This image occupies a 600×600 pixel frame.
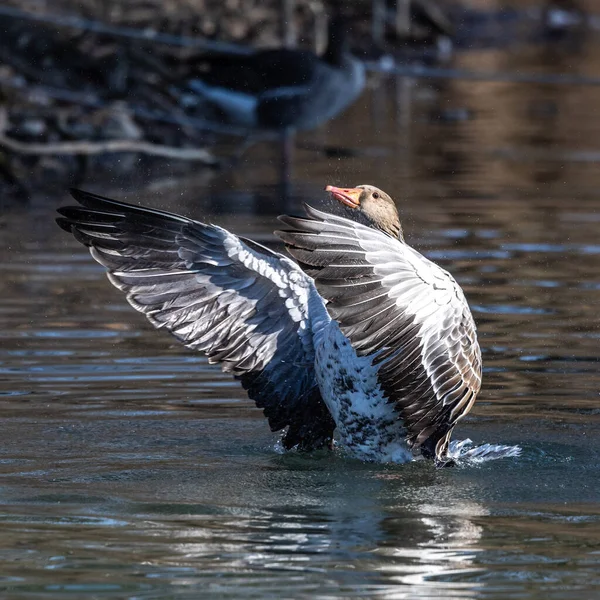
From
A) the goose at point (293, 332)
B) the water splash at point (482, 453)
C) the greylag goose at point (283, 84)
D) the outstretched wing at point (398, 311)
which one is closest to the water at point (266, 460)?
the water splash at point (482, 453)

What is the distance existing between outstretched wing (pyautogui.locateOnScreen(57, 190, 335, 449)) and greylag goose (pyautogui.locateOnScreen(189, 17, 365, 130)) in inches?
412

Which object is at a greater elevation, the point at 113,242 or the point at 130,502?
the point at 113,242

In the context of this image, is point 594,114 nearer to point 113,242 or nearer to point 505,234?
point 505,234

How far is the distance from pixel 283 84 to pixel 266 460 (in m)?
10.8

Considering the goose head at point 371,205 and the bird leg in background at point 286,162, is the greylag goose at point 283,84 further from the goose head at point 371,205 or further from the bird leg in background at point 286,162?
the goose head at point 371,205

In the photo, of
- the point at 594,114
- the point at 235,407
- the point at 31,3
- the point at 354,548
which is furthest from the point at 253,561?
the point at 31,3

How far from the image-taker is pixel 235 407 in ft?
25.9

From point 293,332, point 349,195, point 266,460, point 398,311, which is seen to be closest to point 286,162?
point 293,332

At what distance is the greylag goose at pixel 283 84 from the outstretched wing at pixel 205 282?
10465mm

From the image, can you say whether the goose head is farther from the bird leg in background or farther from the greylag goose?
the greylag goose

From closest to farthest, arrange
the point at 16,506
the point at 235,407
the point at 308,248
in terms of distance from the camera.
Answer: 1. the point at 308,248
2. the point at 16,506
3. the point at 235,407

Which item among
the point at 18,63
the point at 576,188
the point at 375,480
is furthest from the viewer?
the point at 18,63

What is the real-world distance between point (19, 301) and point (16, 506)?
435cm

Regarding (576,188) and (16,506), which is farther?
(576,188)
